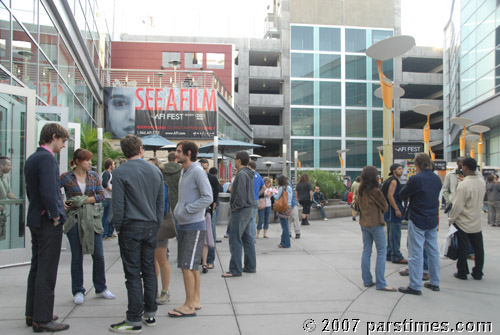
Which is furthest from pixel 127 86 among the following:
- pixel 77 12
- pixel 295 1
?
pixel 295 1

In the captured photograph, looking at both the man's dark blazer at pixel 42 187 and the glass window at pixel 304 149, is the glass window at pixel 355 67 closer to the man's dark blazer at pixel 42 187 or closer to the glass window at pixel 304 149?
the glass window at pixel 304 149

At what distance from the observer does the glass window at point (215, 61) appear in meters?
38.2

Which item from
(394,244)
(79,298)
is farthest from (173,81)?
(79,298)

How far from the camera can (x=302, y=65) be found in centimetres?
4959

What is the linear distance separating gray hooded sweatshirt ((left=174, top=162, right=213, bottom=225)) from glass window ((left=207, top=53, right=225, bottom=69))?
114 feet

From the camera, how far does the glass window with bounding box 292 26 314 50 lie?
49.5m

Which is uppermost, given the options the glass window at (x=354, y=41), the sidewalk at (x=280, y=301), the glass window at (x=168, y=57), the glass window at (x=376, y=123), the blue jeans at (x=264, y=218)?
the glass window at (x=354, y=41)

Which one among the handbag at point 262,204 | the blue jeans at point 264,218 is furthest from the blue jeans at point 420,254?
the blue jeans at point 264,218

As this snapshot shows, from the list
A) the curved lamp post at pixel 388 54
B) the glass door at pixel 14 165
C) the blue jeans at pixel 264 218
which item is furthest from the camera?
the blue jeans at pixel 264 218

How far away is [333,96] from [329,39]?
6.60m

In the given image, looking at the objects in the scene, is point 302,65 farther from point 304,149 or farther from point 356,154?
point 356,154

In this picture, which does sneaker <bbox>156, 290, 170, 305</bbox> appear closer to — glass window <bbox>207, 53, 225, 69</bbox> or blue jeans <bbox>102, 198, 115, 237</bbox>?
blue jeans <bbox>102, 198, 115, 237</bbox>

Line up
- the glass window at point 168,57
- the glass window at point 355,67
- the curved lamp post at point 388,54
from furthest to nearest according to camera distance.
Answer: the glass window at point 355,67 < the glass window at point 168,57 < the curved lamp post at point 388,54

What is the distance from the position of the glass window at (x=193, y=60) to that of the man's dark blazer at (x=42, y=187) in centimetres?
3451
